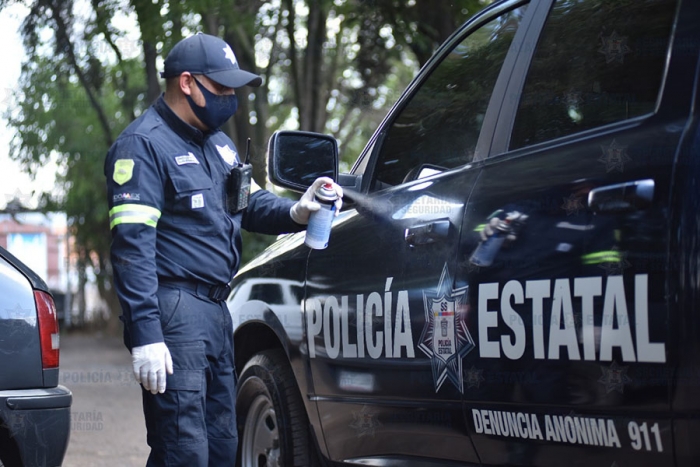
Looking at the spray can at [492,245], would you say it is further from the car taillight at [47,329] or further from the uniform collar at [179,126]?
the car taillight at [47,329]

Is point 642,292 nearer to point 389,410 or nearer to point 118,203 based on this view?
point 389,410

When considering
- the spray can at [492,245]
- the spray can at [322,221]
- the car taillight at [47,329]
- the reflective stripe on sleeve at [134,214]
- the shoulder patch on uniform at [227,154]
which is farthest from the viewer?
the car taillight at [47,329]

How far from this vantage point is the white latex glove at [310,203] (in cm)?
334

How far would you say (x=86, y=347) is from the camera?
22359mm

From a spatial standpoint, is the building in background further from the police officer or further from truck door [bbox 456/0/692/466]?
truck door [bbox 456/0/692/466]

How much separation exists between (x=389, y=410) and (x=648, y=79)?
1.29m

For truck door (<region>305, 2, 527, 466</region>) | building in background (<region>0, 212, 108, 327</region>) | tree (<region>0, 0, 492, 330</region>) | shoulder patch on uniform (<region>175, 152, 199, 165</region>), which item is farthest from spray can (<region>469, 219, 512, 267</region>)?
building in background (<region>0, 212, 108, 327</region>)

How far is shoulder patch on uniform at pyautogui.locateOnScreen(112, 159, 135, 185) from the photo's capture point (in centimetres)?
322

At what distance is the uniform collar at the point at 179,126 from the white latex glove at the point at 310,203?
1.37ft

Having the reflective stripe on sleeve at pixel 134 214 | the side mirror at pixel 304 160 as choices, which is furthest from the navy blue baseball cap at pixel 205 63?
the reflective stripe on sleeve at pixel 134 214

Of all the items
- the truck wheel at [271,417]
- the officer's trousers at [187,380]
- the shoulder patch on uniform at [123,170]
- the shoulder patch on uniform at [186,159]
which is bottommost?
the truck wheel at [271,417]

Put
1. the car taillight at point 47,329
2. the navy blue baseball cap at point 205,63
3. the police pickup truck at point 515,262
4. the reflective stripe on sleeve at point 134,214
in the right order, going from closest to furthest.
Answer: the police pickup truck at point 515,262 < the reflective stripe on sleeve at point 134,214 < the navy blue baseball cap at point 205,63 < the car taillight at point 47,329

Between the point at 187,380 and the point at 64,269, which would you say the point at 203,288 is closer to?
the point at 187,380

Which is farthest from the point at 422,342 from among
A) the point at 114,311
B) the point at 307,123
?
the point at 114,311
